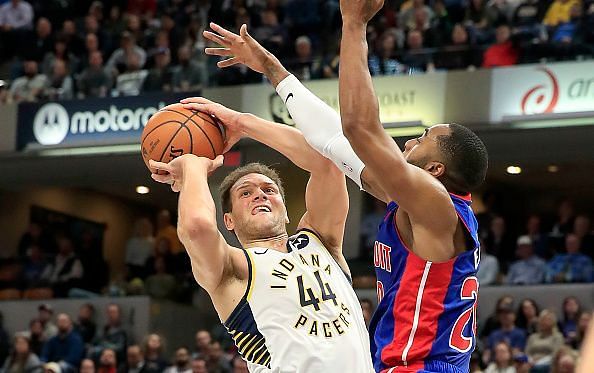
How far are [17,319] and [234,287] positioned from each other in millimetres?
14644

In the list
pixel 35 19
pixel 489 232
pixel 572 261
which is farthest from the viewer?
pixel 35 19

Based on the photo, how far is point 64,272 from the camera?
64.5ft

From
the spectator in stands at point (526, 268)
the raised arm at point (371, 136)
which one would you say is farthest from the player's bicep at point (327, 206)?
the spectator in stands at point (526, 268)

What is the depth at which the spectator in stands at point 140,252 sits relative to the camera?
20031mm

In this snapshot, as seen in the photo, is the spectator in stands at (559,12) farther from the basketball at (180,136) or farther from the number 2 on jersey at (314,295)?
the number 2 on jersey at (314,295)

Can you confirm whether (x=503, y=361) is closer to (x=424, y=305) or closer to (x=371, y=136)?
(x=424, y=305)

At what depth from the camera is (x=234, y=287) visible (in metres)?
5.32

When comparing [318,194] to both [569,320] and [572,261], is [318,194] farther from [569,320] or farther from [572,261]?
[572,261]

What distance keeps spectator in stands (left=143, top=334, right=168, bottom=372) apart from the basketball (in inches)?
394

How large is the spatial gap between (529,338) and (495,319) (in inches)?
34.5

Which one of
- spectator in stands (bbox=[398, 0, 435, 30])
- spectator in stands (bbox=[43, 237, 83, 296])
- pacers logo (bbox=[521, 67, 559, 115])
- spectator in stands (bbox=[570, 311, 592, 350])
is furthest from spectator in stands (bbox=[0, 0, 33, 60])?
spectator in stands (bbox=[570, 311, 592, 350])

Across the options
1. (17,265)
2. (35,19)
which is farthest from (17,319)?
(35,19)

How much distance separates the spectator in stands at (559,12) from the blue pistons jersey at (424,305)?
12.9 meters

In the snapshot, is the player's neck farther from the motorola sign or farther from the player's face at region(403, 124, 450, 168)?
the motorola sign
